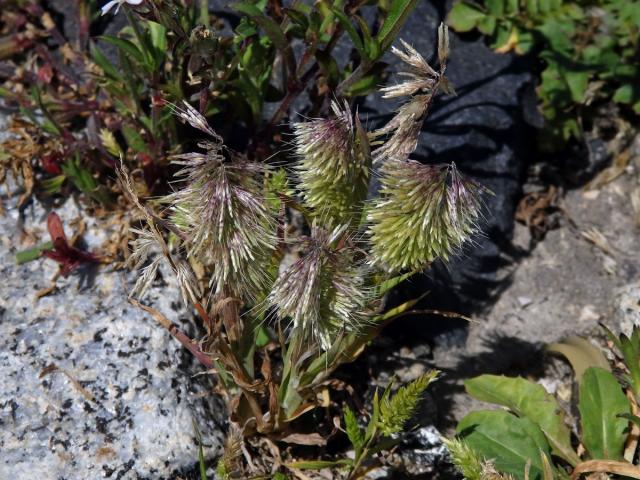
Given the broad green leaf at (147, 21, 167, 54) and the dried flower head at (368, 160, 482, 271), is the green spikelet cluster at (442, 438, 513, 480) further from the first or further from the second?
the broad green leaf at (147, 21, 167, 54)

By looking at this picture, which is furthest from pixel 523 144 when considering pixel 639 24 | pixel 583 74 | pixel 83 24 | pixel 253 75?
pixel 83 24

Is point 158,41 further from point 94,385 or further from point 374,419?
point 374,419

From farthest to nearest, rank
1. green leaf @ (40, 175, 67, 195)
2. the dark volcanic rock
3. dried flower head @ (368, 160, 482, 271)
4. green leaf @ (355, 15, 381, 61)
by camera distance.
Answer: the dark volcanic rock → green leaf @ (40, 175, 67, 195) → green leaf @ (355, 15, 381, 61) → dried flower head @ (368, 160, 482, 271)

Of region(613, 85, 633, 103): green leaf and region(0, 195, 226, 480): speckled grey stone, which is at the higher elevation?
region(613, 85, 633, 103): green leaf

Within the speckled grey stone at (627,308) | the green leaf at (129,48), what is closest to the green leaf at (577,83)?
the speckled grey stone at (627,308)

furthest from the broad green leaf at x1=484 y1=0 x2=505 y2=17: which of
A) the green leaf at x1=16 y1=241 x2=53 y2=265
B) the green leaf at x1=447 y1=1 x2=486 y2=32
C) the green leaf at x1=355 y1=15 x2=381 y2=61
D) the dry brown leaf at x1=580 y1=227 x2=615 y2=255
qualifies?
the green leaf at x1=16 y1=241 x2=53 y2=265

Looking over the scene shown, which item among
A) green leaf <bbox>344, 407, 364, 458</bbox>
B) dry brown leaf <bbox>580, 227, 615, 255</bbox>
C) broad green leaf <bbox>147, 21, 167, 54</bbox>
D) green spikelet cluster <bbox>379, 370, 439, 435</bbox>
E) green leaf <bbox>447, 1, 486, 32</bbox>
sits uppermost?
green leaf <bbox>447, 1, 486, 32</bbox>

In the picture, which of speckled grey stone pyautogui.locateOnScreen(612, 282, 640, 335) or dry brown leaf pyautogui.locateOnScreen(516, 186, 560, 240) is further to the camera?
dry brown leaf pyautogui.locateOnScreen(516, 186, 560, 240)

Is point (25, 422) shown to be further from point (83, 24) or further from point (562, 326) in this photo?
point (562, 326)
